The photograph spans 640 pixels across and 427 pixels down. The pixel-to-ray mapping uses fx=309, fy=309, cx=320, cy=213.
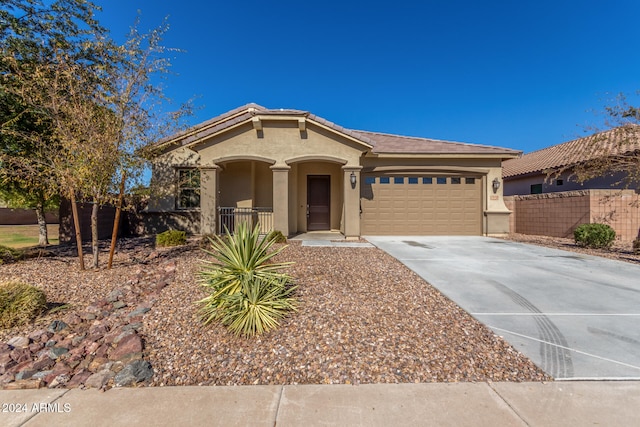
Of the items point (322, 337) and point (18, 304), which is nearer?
point (322, 337)

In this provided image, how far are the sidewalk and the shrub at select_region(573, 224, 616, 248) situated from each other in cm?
958

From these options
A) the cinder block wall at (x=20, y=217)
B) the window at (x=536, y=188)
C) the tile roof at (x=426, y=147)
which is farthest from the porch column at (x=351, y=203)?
the cinder block wall at (x=20, y=217)

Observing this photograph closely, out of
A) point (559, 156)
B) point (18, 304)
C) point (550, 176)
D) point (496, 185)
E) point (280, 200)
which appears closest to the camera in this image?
point (18, 304)

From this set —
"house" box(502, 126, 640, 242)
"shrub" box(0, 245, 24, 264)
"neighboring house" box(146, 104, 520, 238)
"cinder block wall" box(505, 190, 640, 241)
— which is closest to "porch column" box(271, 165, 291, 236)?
"neighboring house" box(146, 104, 520, 238)

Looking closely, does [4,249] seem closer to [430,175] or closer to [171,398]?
[171,398]

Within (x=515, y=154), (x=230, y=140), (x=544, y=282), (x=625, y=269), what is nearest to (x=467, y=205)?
(x=515, y=154)

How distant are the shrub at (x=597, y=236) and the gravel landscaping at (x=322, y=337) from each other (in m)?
8.36

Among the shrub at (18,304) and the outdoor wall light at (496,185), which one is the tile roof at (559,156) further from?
the shrub at (18,304)

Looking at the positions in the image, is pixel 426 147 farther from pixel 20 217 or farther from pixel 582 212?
pixel 20 217

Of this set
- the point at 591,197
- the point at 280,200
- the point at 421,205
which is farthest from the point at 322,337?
the point at 591,197

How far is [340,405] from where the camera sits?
104 inches

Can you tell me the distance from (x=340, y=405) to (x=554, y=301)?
432 centimetres

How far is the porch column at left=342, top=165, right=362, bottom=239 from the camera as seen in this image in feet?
37.3

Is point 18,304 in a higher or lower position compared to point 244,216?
lower
